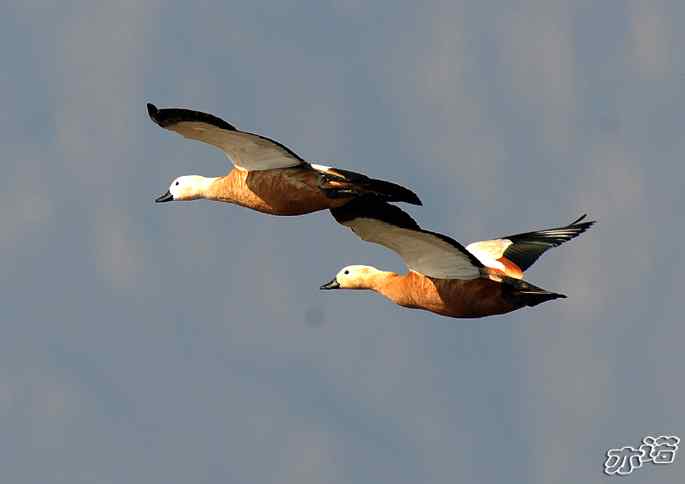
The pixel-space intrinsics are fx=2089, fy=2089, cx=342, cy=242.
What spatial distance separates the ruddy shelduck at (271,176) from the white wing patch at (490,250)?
2.27m

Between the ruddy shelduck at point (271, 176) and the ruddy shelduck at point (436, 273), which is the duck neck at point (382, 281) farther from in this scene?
the ruddy shelduck at point (271, 176)

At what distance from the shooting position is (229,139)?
2886cm

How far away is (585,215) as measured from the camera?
3150 cm

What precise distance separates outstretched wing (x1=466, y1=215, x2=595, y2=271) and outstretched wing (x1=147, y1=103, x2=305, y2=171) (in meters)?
3.27

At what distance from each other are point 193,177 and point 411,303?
446 centimetres

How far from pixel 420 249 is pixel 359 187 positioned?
122 cm

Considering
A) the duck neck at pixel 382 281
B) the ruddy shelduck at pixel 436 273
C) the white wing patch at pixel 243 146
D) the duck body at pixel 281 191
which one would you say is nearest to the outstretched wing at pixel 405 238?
the ruddy shelduck at pixel 436 273

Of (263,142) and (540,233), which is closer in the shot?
(263,142)

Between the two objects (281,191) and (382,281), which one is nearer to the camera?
(281,191)

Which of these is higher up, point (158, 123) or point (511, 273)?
point (158, 123)

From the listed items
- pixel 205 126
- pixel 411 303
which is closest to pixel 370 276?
pixel 411 303

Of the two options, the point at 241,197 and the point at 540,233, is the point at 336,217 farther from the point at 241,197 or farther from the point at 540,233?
the point at 540,233

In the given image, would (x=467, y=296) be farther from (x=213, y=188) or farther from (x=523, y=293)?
(x=213, y=188)

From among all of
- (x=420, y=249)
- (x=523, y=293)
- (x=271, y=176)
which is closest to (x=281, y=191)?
(x=271, y=176)
